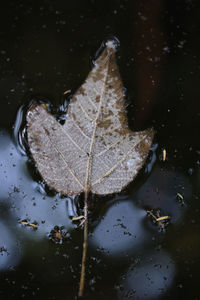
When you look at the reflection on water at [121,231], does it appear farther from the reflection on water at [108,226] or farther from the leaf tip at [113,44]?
the leaf tip at [113,44]

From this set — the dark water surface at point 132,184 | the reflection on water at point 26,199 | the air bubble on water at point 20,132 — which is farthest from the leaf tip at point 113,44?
the reflection on water at point 26,199

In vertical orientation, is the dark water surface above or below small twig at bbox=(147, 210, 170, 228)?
above

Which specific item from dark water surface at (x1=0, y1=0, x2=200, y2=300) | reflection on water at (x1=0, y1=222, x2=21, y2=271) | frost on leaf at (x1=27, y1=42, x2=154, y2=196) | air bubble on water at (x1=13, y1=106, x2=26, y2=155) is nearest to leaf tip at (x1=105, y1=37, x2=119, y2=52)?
dark water surface at (x1=0, y1=0, x2=200, y2=300)

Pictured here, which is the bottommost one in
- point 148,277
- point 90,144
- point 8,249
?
point 148,277

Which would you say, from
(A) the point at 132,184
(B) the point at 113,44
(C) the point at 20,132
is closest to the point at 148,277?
(A) the point at 132,184

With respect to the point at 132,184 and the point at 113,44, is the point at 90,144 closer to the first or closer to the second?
the point at 132,184

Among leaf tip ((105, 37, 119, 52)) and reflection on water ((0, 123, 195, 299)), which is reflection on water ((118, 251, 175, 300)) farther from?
leaf tip ((105, 37, 119, 52))
